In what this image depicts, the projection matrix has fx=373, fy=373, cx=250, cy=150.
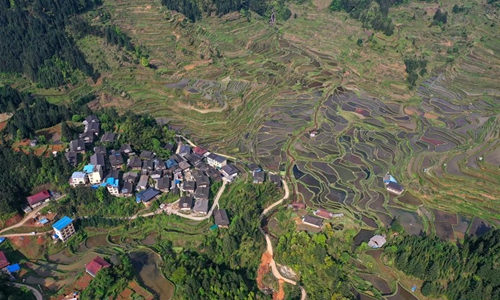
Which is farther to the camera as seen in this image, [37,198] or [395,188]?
[395,188]

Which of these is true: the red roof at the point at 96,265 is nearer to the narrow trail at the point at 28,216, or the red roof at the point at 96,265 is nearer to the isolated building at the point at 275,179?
the narrow trail at the point at 28,216

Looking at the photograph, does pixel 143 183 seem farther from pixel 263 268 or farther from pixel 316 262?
pixel 316 262

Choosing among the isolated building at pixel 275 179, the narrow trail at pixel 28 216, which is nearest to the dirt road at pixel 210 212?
the isolated building at pixel 275 179

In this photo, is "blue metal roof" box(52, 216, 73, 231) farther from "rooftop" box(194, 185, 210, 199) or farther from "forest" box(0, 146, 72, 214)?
"rooftop" box(194, 185, 210, 199)

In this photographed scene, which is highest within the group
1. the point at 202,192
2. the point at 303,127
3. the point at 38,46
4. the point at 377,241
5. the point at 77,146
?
the point at 38,46

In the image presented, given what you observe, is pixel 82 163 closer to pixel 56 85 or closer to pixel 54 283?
pixel 54 283

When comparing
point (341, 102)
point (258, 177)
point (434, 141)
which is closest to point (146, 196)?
point (258, 177)
